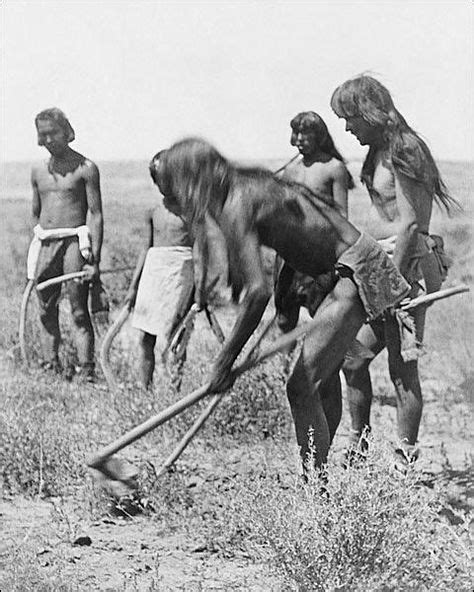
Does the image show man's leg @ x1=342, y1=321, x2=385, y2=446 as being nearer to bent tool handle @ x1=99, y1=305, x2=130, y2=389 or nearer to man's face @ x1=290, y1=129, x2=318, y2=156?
man's face @ x1=290, y1=129, x2=318, y2=156

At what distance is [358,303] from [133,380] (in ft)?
6.08

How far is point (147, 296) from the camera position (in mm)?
5801

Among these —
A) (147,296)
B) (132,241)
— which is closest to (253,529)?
(147,296)

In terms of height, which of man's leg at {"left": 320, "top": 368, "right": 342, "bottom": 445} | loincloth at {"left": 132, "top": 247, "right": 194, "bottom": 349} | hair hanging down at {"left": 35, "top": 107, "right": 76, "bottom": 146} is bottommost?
man's leg at {"left": 320, "top": 368, "right": 342, "bottom": 445}

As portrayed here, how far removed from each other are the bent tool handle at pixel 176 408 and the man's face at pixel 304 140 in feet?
3.51

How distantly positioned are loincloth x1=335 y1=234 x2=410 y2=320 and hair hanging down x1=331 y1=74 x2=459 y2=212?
0.60 m

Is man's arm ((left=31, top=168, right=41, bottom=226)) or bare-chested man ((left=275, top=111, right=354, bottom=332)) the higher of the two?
bare-chested man ((left=275, top=111, right=354, bottom=332))

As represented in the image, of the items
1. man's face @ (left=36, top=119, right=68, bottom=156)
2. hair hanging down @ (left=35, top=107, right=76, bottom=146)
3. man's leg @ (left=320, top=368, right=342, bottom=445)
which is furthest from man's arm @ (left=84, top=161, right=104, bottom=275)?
man's leg @ (left=320, top=368, right=342, bottom=445)

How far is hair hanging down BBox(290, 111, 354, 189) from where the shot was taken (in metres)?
5.08

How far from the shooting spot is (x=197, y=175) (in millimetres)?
4215

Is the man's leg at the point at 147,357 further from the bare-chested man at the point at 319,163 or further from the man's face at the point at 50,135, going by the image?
the bare-chested man at the point at 319,163

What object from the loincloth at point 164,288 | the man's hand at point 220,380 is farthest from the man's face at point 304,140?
the man's hand at point 220,380

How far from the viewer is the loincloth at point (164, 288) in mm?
5785

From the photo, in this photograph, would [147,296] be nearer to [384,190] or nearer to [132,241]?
[384,190]
